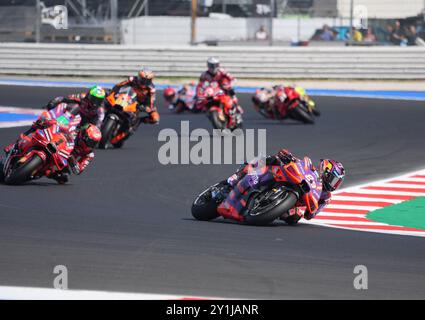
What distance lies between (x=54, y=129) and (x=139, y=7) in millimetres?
21830

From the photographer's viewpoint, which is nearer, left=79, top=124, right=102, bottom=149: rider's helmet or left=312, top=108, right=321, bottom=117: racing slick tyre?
left=79, top=124, right=102, bottom=149: rider's helmet

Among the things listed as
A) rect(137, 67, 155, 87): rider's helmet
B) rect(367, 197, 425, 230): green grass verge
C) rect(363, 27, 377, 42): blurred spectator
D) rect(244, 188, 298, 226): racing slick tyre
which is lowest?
rect(367, 197, 425, 230): green grass verge

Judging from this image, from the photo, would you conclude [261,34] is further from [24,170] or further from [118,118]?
[24,170]

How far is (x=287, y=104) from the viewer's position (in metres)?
23.1

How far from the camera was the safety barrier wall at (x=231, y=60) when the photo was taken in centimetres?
3084

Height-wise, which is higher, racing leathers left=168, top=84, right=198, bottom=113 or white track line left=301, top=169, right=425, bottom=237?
racing leathers left=168, top=84, right=198, bottom=113

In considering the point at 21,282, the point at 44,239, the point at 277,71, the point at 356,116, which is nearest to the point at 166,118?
the point at 356,116

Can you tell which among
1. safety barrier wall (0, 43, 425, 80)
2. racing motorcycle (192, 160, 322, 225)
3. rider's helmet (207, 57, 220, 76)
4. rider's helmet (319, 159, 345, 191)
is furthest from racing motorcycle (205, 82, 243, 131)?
safety barrier wall (0, 43, 425, 80)

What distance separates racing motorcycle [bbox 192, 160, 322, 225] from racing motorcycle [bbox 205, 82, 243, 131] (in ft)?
31.9

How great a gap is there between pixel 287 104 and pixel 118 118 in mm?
5850

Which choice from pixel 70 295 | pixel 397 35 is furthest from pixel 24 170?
pixel 397 35

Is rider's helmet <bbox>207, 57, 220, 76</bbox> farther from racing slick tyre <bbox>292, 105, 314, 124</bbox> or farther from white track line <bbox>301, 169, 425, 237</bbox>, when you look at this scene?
white track line <bbox>301, 169, 425, 237</bbox>

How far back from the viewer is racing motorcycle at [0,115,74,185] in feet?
42.5

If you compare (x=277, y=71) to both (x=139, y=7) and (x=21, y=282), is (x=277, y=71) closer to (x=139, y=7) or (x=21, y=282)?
(x=139, y=7)
